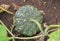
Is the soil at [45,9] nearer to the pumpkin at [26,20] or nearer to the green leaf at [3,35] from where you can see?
the pumpkin at [26,20]

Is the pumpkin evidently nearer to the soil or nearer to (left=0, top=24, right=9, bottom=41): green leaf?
the soil

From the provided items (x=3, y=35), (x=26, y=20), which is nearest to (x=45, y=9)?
(x=26, y=20)

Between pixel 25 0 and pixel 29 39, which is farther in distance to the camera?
pixel 25 0

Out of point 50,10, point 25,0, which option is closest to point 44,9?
point 50,10

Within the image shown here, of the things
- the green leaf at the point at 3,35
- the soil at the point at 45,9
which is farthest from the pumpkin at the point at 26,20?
the green leaf at the point at 3,35

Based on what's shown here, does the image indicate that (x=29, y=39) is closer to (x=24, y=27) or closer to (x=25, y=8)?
(x=24, y=27)

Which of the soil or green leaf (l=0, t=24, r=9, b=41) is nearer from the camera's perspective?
green leaf (l=0, t=24, r=9, b=41)

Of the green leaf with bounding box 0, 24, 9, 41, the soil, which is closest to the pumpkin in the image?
the soil

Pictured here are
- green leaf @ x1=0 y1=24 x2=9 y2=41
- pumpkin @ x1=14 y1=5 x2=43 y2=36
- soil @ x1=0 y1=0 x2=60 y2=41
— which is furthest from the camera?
soil @ x1=0 y1=0 x2=60 y2=41
